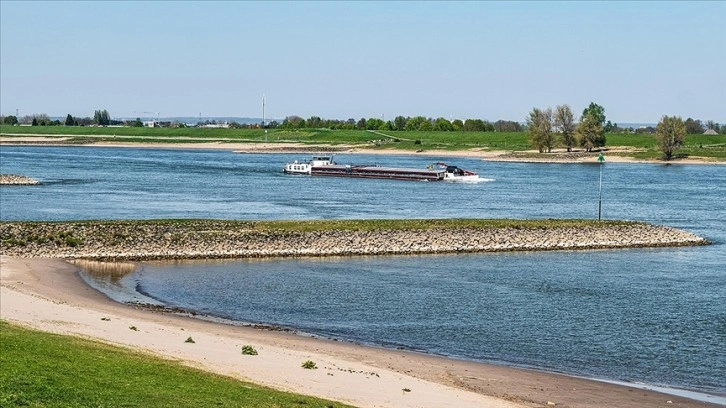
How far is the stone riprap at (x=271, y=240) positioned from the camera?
157ft

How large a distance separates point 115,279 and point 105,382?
79.2 ft

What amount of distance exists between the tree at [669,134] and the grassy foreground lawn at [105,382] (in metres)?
155

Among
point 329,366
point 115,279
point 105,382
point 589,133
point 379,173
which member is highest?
point 105,382

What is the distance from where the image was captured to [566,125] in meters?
190

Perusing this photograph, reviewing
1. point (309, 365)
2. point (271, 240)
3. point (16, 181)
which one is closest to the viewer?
point (309, 365)

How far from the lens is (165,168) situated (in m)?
136

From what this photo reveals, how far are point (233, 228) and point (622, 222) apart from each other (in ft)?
68.4

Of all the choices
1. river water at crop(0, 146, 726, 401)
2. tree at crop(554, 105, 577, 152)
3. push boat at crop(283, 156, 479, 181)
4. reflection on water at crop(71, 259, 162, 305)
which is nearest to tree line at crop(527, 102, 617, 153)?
tree at crop(554, 105, 577, 152)

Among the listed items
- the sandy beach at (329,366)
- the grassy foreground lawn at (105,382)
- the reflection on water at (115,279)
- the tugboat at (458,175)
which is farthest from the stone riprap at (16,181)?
the grassy foreground lawn at (105,382)

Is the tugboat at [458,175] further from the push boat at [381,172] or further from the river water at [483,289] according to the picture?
the river water at [483,289]

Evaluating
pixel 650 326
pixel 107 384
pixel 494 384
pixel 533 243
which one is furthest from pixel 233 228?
pixel 107 384

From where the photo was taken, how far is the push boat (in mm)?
123375

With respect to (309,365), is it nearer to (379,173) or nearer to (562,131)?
(379,173)

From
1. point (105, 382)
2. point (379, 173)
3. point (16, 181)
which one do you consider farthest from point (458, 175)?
point (105, 382)
